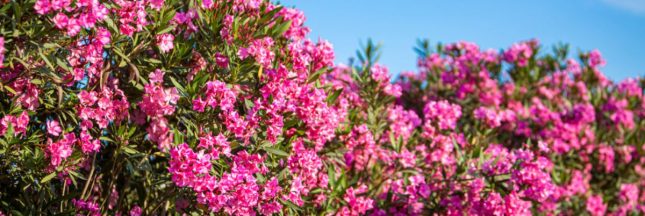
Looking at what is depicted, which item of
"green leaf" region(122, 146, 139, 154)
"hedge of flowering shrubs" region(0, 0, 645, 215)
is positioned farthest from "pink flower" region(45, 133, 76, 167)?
"green leaf" region(122, 146, 139, 154)

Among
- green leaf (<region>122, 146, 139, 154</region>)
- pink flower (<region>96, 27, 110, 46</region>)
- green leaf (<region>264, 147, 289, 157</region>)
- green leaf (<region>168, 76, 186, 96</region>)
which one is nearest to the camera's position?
pink flower (<region>96, 27, 110, 46</region>)

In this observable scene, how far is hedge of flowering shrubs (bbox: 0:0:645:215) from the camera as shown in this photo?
335cm

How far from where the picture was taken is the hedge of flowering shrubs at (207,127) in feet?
11.0

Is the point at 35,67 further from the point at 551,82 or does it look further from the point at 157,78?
the point at 551,82

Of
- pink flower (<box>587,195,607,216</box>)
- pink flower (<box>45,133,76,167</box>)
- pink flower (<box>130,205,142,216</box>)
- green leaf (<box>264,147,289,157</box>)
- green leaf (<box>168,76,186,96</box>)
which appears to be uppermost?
pink flower (<box>587,195,607,216</box>)

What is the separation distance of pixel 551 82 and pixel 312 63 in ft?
17.0

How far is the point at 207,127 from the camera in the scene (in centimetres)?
366

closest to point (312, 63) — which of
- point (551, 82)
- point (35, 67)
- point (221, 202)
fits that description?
point (221, 202)

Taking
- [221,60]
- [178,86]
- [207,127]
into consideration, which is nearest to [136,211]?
[207,127]

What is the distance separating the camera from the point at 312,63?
173 inches

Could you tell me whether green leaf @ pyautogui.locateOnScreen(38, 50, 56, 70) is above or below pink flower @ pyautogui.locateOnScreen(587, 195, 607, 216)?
below

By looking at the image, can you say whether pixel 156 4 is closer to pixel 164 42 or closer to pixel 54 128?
pixel 164 42

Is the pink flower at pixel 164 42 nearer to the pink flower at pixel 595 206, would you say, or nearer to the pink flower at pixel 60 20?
the pink flower at pixel 60 20

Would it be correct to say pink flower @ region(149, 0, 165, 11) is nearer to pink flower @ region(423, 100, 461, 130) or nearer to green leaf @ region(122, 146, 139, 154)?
green leaf @ region(122, 146, 139, 154)
